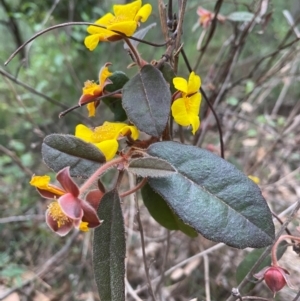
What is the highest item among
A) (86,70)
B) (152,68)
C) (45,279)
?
(152,68)

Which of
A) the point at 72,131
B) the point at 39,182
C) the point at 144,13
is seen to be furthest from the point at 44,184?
the point at 72,131

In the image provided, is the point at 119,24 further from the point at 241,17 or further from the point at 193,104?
the point at 241,17

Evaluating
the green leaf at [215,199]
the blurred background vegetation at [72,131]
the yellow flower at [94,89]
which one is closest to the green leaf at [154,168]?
the green leaf at [215,199]

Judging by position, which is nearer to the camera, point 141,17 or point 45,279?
point 141,17

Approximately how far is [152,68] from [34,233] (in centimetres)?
94

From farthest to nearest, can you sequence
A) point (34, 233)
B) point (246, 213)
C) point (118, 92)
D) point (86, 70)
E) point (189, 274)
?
point (86, 70)
point (34, 233)
point (189, 274)
point (118, 92)
point (246, 213)

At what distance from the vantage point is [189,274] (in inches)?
42.1

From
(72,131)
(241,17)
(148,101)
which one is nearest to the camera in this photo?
(148,101)

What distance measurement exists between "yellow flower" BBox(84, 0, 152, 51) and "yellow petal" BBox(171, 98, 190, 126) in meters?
0.09

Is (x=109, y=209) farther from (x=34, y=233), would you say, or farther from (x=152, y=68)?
(x=34, y=233)

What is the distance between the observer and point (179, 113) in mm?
441

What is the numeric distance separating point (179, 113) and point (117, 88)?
13 cm

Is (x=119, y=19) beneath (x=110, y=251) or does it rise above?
above

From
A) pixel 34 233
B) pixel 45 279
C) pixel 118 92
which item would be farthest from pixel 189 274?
pixel 118 92
